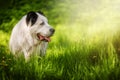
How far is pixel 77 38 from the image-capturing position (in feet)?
29.1

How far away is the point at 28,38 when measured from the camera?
8.52 meters

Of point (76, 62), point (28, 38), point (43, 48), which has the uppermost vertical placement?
point (28, 38)

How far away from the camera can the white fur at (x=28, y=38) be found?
8.41 meters

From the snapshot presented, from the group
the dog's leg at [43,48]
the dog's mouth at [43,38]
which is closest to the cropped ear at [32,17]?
the dog's mouth at [43,38]

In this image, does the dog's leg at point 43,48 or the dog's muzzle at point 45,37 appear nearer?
the dog's muzzle at point 45,37

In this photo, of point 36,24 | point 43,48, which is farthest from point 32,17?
point 43,48

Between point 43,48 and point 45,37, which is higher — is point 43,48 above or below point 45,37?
below

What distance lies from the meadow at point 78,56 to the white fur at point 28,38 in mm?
149

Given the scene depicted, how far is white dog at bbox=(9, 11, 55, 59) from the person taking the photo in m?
8.35

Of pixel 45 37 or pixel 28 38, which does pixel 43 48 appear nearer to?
pixel 28 38

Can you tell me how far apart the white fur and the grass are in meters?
0.16

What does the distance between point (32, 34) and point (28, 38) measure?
9 centimetres

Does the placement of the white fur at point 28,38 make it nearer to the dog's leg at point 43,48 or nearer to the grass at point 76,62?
the dog's leg at point 43,48

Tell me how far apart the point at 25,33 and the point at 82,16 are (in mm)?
1315
